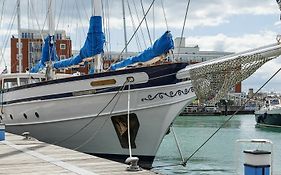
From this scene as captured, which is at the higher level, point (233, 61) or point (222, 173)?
point (233, 61)

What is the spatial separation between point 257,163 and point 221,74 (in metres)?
4.97

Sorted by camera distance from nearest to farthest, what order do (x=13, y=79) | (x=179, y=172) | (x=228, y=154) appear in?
(x=179, y=172)
(x=13, y=79)
(x=228, y=154)

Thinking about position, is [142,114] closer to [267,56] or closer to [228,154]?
[267,56]

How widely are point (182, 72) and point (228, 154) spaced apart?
12806 millimetres

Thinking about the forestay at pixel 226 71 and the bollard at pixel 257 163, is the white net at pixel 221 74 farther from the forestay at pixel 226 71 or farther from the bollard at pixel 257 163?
the bollard at pixel 257 163

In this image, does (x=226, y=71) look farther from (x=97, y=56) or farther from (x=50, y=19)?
(x=50, y=19)

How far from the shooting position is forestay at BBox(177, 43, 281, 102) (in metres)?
10.3

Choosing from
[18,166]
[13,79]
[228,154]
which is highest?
[13,79]

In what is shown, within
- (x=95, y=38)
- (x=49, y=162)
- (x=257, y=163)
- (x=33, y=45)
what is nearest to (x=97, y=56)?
(x=95, y=38)

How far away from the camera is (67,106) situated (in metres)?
17.0

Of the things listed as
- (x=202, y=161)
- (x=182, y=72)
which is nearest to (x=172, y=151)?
(x=202, y=161)

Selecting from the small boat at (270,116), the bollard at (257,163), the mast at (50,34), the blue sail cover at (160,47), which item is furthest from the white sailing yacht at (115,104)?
the small boat at (270,116)

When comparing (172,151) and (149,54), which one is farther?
(172,151)

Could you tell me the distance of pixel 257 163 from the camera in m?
6.64
